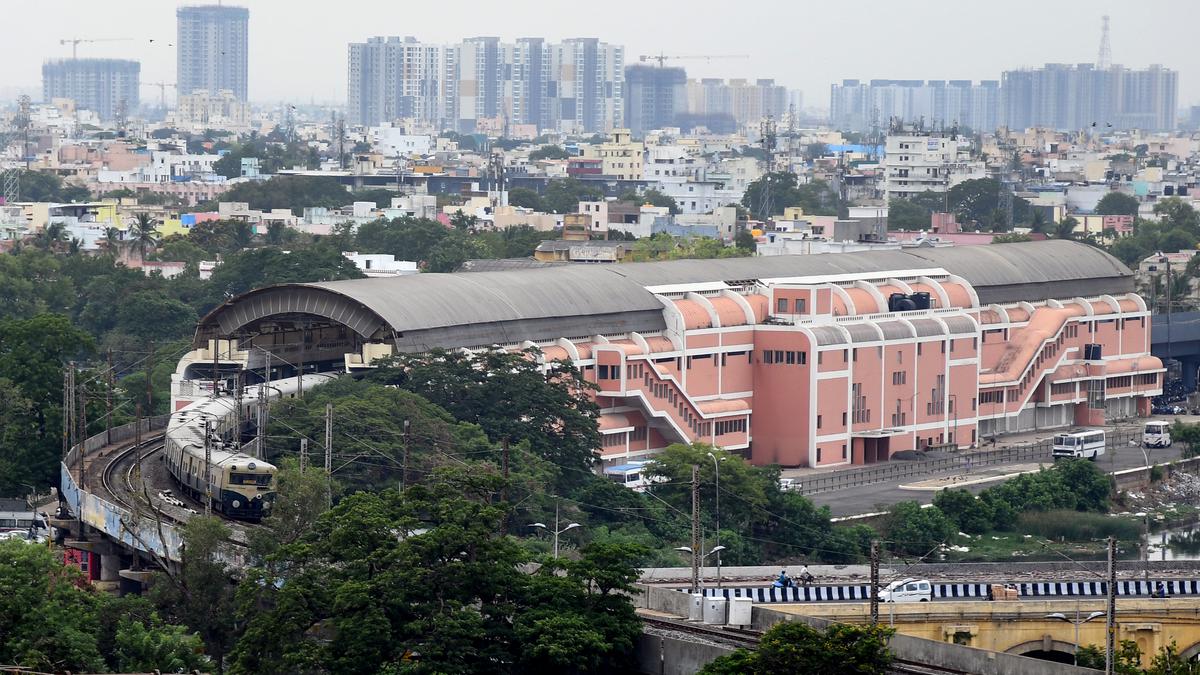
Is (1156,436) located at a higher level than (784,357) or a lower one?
lower

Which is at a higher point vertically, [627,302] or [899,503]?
[627,302]

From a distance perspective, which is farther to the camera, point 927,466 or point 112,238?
point 112,238

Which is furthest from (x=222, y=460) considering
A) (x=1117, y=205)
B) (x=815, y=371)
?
(x=1117, y=205)

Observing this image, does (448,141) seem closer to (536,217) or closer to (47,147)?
(47,147)

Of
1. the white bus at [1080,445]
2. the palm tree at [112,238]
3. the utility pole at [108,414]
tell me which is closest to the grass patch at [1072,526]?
the white bus at [1080,445]

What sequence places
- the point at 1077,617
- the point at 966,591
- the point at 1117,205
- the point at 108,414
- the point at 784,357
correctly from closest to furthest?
the point at 1077,617 → the point at 966,591 → the point at 108,414 → the point at 784,357 → the point at 1117,205

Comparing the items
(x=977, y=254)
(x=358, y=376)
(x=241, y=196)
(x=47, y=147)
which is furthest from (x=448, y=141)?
(x=358, y=376)

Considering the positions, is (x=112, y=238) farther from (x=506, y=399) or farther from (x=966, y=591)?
(x=966, y=591)

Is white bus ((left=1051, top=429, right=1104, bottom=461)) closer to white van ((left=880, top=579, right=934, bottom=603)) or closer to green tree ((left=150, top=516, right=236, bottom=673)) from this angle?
white van ((left=880, top=579, right=934, bottom=603))
